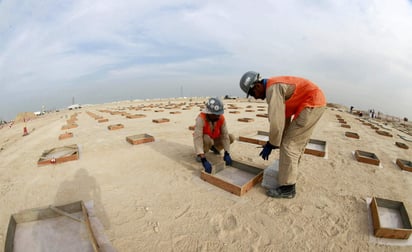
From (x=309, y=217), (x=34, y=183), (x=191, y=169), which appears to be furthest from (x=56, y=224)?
(x=309, y=217)

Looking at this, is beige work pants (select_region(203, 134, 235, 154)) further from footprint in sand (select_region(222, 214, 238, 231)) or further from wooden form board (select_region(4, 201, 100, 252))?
wooden form board (select_region(4, 201, 100, 252))

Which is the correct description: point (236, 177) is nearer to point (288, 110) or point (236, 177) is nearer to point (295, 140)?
point (295, 140)

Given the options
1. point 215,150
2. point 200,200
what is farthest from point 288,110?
point 215,150

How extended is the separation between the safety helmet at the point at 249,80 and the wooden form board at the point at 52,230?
2.40 metres

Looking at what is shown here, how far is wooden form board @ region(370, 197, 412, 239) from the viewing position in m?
2.04

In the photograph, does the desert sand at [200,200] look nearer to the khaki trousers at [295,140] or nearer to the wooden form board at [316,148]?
the wooden form board at [316,148]

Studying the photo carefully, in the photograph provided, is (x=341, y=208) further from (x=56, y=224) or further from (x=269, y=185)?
(x=56, y=224)

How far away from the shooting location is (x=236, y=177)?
3.44 m

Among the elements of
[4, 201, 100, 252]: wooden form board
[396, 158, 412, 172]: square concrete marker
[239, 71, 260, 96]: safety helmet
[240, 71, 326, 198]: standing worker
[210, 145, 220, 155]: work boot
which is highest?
[239, 71, 260, 96]: safety helmet

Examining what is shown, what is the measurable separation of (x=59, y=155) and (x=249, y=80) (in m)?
4.89

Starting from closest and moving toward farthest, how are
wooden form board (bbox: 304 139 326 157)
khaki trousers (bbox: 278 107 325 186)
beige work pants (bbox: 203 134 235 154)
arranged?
khaki trousers (bbox: 278 107 325 186)
beige work pants (bbox: 203 134 235 154)
wooden form board (bbox: 304 139 326 157)

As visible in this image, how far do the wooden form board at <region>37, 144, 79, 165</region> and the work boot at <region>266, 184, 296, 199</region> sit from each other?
4.09 meters

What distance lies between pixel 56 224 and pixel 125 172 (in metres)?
1.48

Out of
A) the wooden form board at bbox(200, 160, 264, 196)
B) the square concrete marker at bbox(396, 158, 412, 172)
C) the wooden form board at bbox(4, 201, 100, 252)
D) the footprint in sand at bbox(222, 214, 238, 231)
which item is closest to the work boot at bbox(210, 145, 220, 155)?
the wooden form board at bbox(200, 160, 264, 196)
